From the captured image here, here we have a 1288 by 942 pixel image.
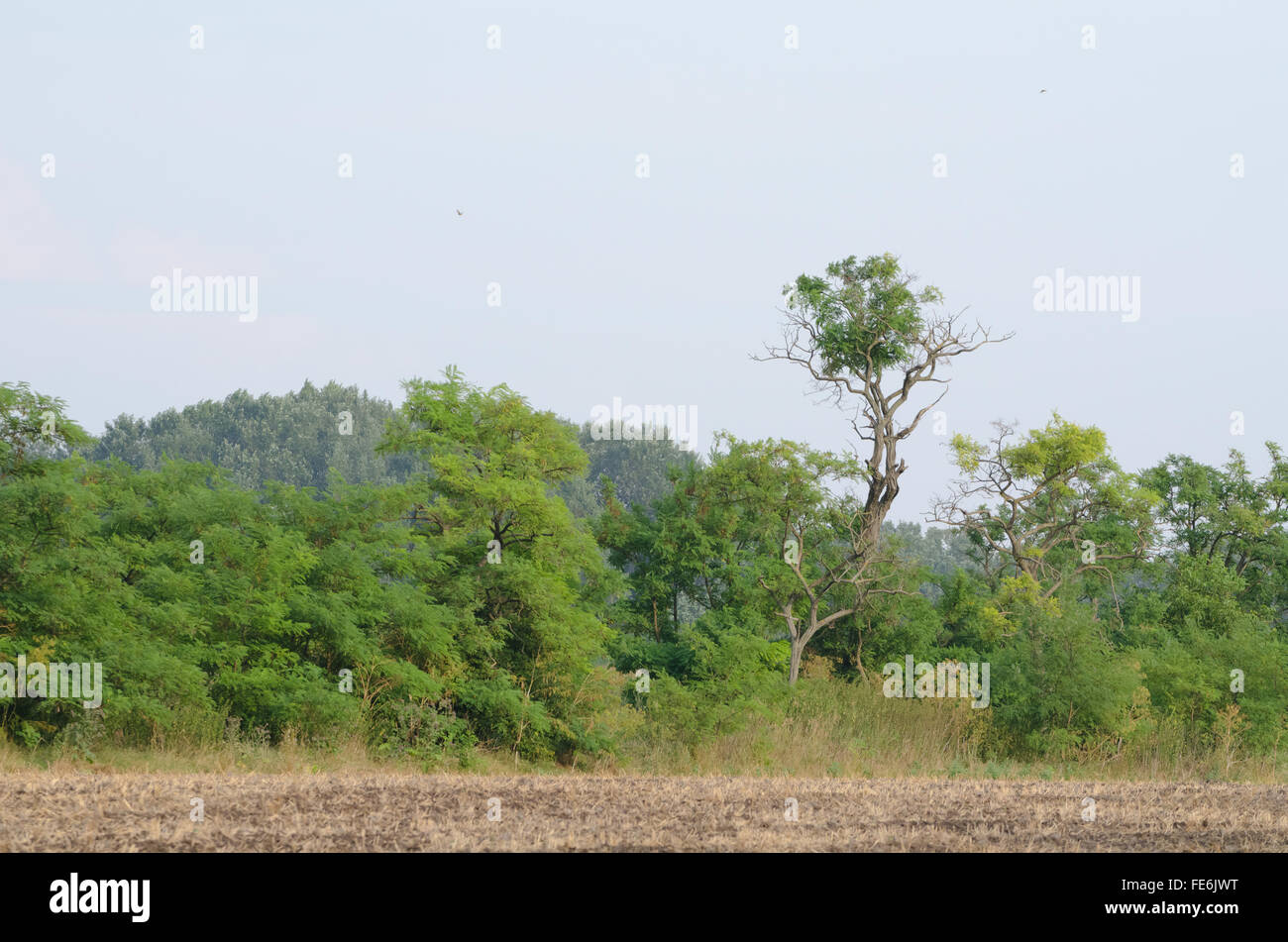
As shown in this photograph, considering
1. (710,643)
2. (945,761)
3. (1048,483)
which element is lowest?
(945,761)

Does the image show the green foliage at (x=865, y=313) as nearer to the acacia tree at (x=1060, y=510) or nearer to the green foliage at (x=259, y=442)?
the acacia tree at (x=1060, y=510)

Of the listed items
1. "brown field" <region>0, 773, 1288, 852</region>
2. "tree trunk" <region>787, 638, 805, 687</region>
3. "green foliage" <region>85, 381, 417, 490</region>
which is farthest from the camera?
"green foliage" <region>85, 381, 417, 490</region>

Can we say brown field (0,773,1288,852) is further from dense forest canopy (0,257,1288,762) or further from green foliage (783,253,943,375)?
green foliage (783,253,943,375)

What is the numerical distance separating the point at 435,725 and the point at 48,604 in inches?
251

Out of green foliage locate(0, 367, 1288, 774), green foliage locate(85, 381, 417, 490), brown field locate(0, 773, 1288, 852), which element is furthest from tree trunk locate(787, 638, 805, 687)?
green foliage locate(85, 381, 417, 490)

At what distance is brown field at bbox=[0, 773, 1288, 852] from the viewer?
10344 mm

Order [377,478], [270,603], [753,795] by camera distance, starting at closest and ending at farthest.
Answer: [753,795] < [270,603] < [377,478]

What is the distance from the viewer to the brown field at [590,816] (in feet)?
33.9

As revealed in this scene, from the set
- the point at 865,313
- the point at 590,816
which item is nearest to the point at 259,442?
the point at 865,313

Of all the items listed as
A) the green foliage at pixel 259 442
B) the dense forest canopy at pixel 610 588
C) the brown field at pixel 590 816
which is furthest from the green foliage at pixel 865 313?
the green foliage at pixel 259 442

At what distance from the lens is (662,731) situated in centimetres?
2314

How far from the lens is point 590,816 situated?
12203mm

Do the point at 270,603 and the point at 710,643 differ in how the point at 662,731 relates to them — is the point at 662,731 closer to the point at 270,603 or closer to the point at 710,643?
the point at 710,643
